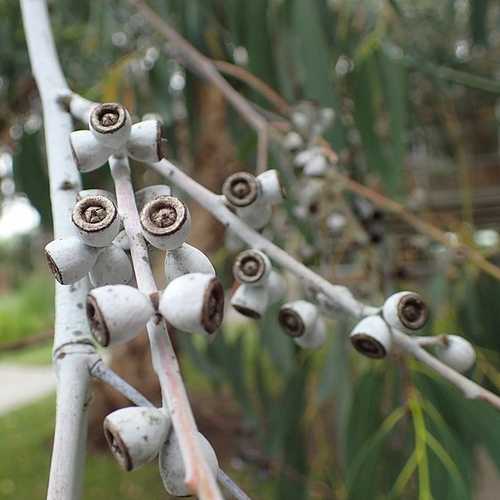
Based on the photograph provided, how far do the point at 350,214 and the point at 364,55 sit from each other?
10.4 inches

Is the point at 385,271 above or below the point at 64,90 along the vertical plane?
above

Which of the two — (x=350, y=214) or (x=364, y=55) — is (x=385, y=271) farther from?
(x=364, y=55)

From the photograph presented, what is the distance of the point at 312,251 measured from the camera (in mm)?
1096

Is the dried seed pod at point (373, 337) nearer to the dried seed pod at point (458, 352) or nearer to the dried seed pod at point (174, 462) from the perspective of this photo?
the dried seed pod at point (458, 352)

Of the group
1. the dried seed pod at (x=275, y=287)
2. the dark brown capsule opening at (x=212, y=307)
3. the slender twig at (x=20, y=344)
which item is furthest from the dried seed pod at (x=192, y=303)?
the slender twig at (x=20, y=344)

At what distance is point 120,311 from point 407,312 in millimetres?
224

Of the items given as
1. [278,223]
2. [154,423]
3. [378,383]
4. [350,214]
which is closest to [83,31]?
[278,223]

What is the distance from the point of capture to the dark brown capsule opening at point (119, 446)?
27 centimetres

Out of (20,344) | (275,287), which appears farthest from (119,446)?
(20,344)

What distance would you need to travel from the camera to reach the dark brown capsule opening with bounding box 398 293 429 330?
43cm

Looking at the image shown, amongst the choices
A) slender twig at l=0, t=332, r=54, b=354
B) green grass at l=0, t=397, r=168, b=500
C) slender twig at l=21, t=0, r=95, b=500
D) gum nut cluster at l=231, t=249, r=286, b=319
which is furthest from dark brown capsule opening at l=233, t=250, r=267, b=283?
green grass at l=0, t=397, r=168, b=500

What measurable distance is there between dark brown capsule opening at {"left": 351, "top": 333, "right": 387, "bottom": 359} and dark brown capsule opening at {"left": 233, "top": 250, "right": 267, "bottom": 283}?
0.07 m

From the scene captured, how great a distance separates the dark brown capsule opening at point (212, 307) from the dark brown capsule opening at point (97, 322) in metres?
0.04

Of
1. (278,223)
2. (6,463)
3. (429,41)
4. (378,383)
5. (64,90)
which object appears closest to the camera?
(64,90)
